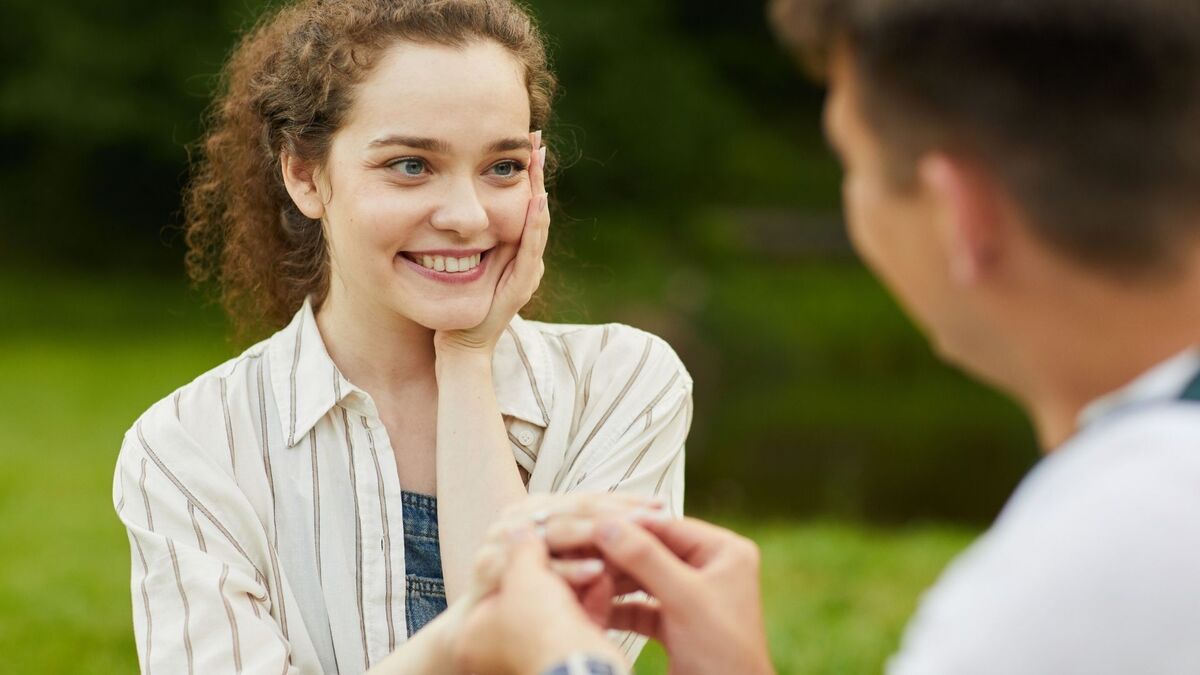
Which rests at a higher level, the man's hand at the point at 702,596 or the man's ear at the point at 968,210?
the man's ear at the point at 968,210

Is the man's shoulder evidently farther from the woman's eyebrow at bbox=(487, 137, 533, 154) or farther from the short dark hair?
the woman's eyebrow at bbox=(487, 137, 533, 154)

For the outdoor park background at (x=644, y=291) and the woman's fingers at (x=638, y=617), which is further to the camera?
the outdoor park background at (x=644, y=291)

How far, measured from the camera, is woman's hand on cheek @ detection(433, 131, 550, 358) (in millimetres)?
2992

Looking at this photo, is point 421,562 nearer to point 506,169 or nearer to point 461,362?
point 461,362

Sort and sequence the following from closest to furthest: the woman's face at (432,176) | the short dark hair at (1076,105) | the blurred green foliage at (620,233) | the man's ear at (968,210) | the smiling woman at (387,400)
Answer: the short dark hair at (1076,105)
the man's ear at (968,210)
the smiling woman at (387,400)
the woman's face at (432,176)
the blurred green foliage at (620,233)

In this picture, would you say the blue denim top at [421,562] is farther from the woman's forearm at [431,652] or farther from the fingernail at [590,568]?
the fingernail at [590,568]

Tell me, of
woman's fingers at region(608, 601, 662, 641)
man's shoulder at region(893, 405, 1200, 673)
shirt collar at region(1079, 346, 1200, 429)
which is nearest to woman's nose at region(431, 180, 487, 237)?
woman's fingers at region(608, 601, 662, 641)

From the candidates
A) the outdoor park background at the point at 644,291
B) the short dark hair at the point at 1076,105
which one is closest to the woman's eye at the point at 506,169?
the short dark hair at the point at 1076,105

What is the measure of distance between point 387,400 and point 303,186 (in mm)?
495

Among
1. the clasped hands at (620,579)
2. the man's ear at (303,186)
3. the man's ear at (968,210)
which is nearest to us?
the man's ear at (968,210)

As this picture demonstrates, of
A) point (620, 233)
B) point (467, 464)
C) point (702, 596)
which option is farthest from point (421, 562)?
point (620, 233)

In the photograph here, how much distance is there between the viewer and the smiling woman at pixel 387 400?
278 centimetres

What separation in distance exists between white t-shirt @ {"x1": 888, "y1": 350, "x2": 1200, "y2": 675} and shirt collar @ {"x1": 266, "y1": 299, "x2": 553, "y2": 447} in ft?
5.65

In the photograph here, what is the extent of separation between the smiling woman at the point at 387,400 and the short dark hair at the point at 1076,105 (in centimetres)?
142
